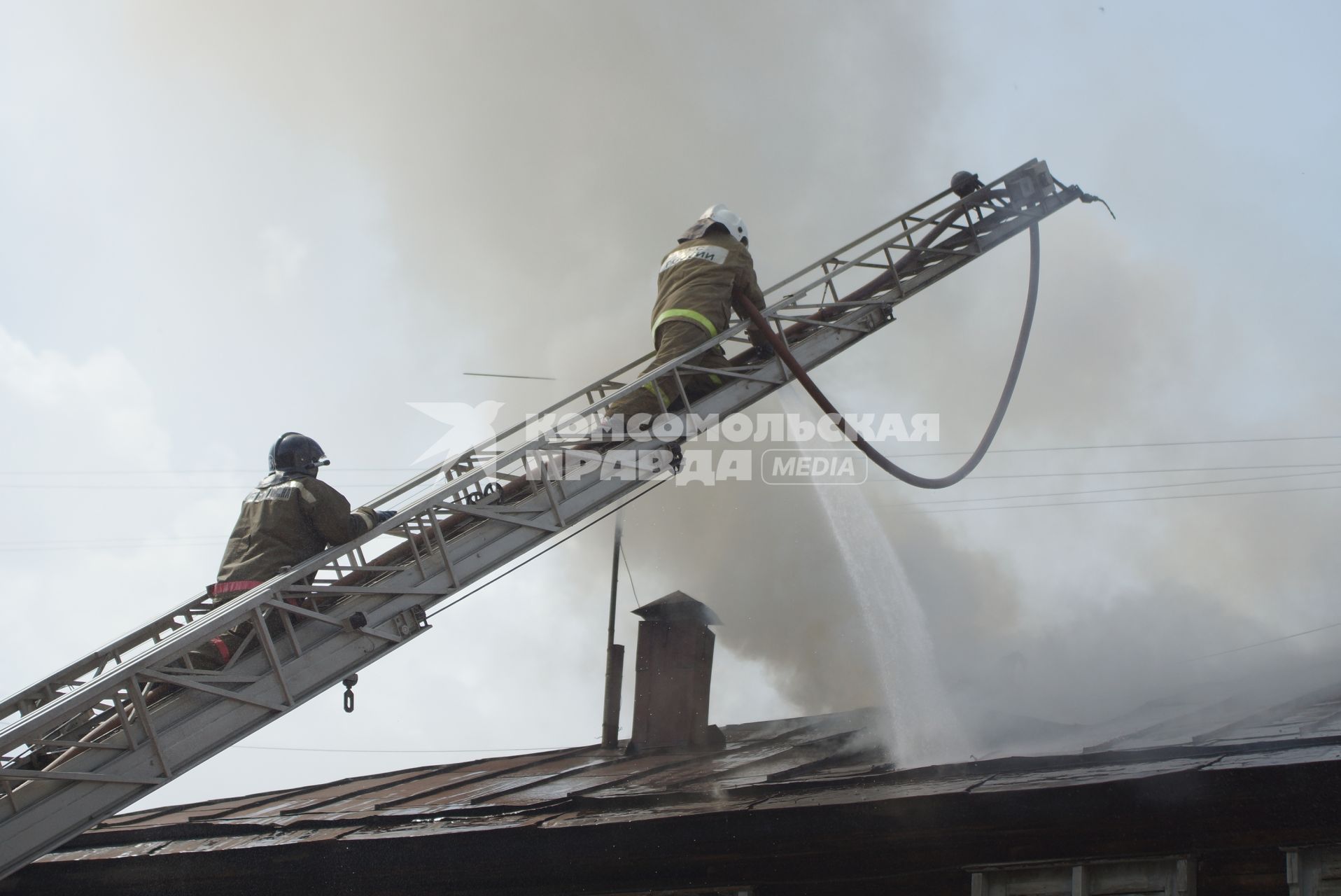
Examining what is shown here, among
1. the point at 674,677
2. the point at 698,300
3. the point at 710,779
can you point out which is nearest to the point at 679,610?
the point at 674,677

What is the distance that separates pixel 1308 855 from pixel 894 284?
4877mm

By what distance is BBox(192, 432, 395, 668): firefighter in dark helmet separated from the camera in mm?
6914

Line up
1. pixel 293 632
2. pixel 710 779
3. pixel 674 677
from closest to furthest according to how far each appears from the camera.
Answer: pixel 293 632, pixel 710 779, pixel 674 677

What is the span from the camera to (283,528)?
6973 millimetres

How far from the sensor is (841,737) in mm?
10406

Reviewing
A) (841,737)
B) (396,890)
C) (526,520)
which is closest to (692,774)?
(841,737)

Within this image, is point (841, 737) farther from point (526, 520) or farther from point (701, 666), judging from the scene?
point (526, 520)

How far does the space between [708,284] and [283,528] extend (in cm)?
330

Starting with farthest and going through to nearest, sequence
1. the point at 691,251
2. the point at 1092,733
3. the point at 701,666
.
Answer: the point at 701,666 < the point at 1092,733 < the point at 691,251

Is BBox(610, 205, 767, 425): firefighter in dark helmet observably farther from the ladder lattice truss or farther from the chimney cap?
the chimney cap

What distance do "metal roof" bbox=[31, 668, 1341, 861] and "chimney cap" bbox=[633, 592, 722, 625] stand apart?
4.13 feet

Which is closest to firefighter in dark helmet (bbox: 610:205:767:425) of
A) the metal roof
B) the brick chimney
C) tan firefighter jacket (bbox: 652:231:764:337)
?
tan firefighter jacket (bbox: 652:231:764:337)

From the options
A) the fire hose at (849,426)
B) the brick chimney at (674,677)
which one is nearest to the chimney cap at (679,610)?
the brick chimney at (674,677)

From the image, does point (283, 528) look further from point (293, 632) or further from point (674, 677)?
point (674, 677)
